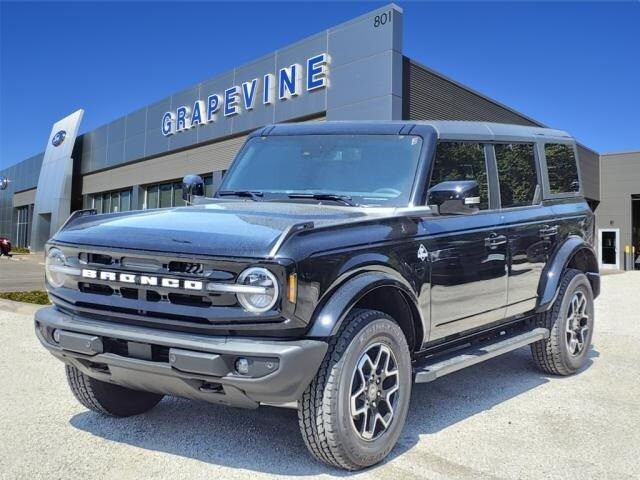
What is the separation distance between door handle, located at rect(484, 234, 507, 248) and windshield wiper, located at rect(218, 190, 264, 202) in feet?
5.36

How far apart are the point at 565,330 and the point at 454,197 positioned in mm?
2403

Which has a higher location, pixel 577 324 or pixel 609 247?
pixel 609 247

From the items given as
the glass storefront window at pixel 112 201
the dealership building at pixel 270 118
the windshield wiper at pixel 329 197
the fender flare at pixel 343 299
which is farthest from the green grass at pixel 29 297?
the glass storefront window at pixel 112 201

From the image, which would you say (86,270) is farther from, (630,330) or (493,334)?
(630,330)

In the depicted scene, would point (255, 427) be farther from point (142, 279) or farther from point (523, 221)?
point (523, 221)

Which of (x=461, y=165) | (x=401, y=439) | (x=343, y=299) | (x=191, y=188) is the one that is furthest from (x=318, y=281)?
(x=191, y=188)

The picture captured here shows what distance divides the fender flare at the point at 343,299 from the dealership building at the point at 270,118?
39.3 feet

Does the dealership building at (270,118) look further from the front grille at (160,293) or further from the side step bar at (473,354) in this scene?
the front grille at (160,293)

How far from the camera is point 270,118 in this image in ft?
62.1

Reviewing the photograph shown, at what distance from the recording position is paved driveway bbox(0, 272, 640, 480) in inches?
130

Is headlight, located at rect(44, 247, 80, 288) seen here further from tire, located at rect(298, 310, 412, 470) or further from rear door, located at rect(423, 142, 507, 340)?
rear door, located at rect(423, 142, 507, 340)

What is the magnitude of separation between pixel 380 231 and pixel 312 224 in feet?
1.81

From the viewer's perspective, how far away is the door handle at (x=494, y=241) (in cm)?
438

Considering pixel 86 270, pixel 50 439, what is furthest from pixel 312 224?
pixel 50 439
